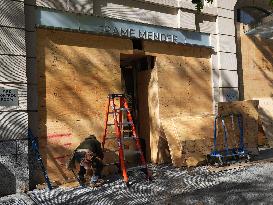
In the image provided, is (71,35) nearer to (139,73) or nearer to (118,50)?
(118,50)

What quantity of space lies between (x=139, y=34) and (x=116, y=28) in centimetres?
76

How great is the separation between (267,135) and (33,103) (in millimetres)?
7992

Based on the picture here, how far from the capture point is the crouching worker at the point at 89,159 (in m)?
7.31

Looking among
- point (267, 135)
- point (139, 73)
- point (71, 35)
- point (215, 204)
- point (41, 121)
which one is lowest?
point (215, 204)

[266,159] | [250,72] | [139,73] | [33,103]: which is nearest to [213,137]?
[266,159]

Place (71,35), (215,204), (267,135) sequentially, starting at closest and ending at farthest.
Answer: (215,204)
(71,35)
(267,135)

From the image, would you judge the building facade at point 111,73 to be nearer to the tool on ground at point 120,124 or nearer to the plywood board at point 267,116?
the tool on ground at point 120,124

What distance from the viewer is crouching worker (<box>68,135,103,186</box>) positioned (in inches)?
288

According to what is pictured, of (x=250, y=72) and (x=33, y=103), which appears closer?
(x=33, y=103)

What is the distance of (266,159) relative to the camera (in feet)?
29.9

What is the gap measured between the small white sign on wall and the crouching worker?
69.1 inches

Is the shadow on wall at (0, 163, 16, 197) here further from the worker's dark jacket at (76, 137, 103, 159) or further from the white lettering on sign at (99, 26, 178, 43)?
the white lettering on sign at (99, 26, 178, 43)

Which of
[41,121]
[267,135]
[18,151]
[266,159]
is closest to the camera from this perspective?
[18,151]

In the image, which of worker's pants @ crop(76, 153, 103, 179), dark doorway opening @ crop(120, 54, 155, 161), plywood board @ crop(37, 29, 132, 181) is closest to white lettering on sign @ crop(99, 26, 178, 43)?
plywood board @ crop(37, 29, 132, 181)
